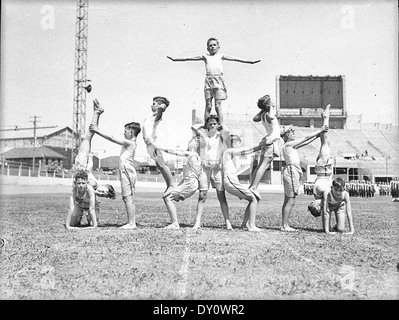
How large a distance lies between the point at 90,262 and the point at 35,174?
83.0 feet

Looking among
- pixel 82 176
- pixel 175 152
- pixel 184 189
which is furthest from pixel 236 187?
pixel 82 176

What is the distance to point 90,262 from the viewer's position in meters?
4.14

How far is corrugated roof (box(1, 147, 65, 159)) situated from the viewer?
182 ft

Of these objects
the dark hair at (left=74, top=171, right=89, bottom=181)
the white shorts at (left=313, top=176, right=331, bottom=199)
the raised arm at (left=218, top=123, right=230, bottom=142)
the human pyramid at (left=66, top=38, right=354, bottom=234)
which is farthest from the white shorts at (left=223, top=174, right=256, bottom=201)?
the dark hair at (left=74, top=171, right=89, bottom=181)

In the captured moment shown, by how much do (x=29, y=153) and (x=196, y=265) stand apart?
57.5 m

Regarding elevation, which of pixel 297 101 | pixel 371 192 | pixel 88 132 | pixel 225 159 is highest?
pixel 297 101

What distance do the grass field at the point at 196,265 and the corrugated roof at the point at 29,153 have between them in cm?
5212

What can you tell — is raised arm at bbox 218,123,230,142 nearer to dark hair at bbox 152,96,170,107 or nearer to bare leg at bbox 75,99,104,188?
dark hair at bbox 152,96,170,107

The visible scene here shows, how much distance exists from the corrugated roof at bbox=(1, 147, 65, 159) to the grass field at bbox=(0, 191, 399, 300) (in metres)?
52.1

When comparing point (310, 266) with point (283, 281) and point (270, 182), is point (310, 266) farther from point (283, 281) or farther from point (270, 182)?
point (270, 182)

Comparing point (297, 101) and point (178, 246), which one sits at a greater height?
point (297, 101)

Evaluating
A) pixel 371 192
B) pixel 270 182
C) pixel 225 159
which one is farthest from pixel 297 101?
pixel 225 159

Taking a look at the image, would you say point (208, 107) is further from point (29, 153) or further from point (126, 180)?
point (29, 153)

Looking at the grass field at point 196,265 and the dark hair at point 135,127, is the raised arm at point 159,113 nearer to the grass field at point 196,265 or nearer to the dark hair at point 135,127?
the dark hair at point 135,127
